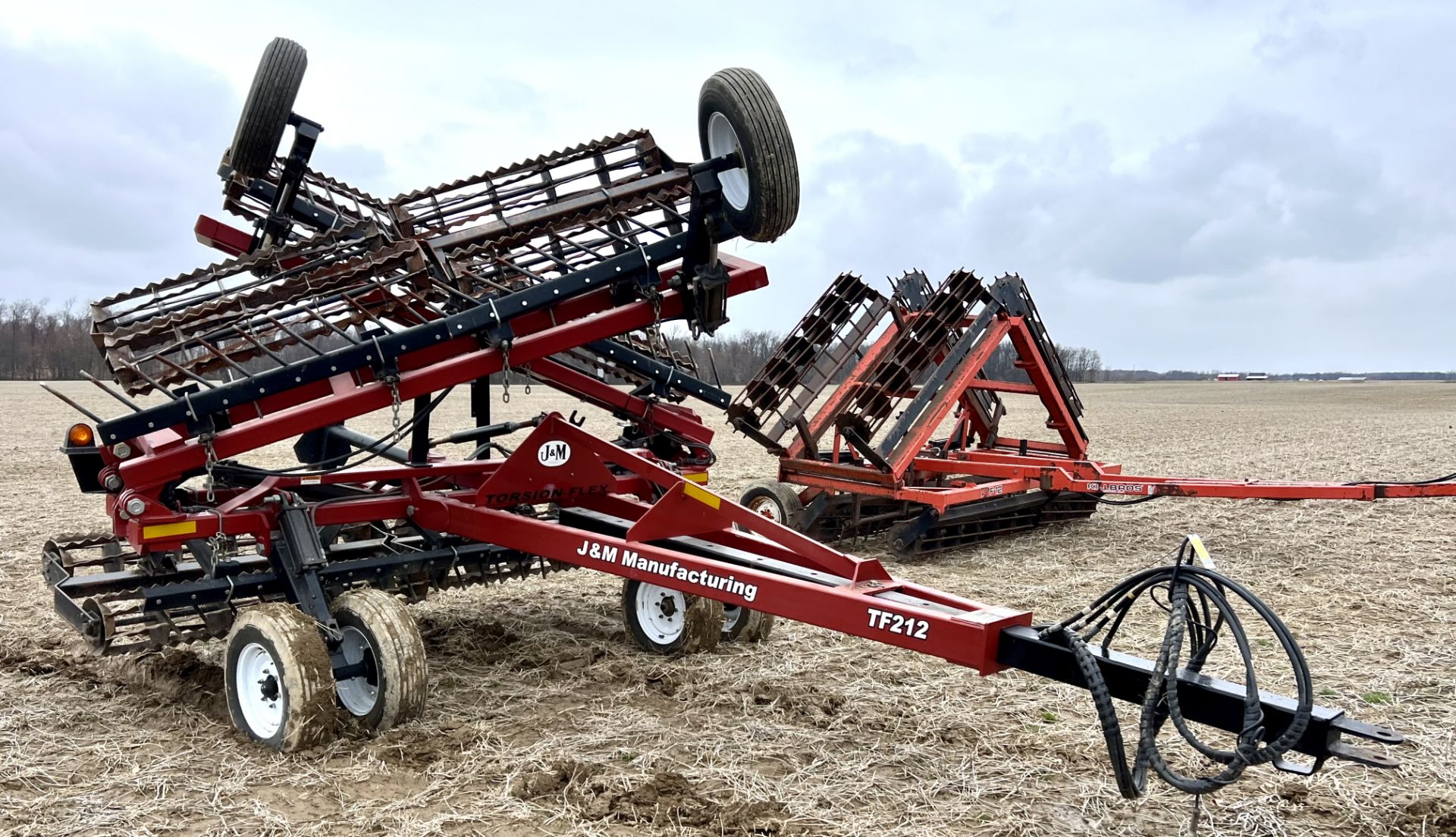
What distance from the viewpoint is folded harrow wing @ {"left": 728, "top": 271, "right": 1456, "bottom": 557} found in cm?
852

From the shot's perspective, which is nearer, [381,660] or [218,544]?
[381,660]

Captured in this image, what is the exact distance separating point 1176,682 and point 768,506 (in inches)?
243

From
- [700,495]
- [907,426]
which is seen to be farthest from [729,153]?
[907,426]

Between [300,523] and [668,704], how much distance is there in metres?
1.92

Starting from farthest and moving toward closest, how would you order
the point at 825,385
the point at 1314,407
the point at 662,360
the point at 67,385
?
the point at 67,385 → the point at 1314,407 → the point at 825,385 → the point at 662,360

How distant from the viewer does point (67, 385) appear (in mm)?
49062

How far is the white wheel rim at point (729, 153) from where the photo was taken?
5.10m

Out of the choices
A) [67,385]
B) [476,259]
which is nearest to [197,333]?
[476,259]

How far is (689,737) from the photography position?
4.53 metres

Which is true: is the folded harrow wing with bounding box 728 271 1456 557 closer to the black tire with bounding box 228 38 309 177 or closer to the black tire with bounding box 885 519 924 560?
the black tire with bounding box 885 519 924 560

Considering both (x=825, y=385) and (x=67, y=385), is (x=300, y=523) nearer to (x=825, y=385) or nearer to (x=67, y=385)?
(x=825, y=385)

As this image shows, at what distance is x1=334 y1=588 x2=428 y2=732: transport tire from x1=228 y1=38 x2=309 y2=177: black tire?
2.92m

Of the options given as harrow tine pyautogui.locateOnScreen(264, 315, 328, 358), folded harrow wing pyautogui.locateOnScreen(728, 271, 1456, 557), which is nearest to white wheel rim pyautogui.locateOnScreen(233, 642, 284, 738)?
harrow tine pyautogui.locateOnScreen(264, 315, 328, 358)

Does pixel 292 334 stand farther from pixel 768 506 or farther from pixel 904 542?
pixel 904 542
